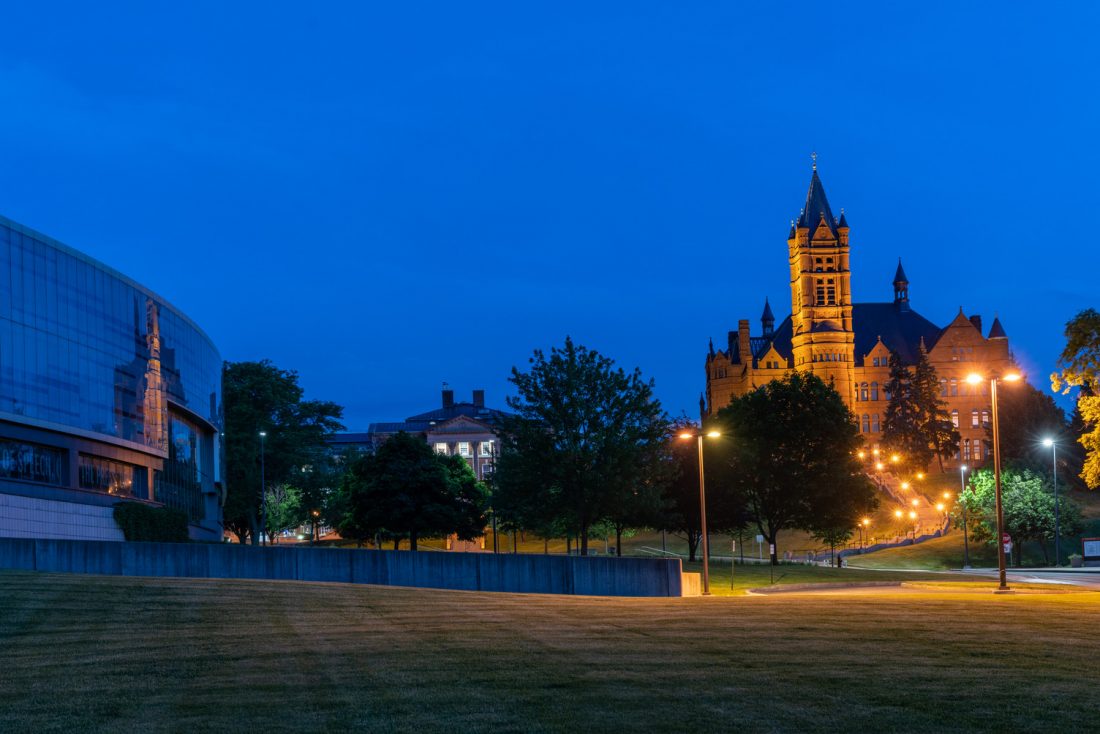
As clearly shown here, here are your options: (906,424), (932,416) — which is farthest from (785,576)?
(932,416)

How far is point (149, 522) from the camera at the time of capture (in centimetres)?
6762

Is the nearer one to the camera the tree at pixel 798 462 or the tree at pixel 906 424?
the tree at pixel 798 462

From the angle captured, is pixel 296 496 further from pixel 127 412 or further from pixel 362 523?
pixel 127 412

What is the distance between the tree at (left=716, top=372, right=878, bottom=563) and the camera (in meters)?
78.3

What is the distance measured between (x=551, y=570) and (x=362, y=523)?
45197 millimetres

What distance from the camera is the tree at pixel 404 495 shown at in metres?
84.8

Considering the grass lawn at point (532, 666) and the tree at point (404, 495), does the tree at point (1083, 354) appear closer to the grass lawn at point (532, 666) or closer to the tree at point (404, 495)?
the grass lawn at point (532, 666)

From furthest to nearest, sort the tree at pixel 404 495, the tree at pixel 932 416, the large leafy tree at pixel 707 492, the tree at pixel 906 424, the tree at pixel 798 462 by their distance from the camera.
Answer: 1. the tree at pixel 932 416
2. the tree at pixel 906 424
3. the tree at pixel 404 495
4. the tree at pixel 798 462
5. the large leafy tree at pixel 707 492

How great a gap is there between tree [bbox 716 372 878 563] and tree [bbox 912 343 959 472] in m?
68.1

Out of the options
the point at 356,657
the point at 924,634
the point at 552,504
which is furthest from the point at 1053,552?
the point at 356,657

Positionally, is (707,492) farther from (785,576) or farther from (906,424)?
(906,424)

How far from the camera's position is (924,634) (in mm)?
20266

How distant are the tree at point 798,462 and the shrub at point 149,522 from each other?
33041mm

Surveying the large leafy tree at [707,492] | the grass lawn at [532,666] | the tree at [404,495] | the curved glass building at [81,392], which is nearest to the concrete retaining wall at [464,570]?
the grass lawn at [532,666]
